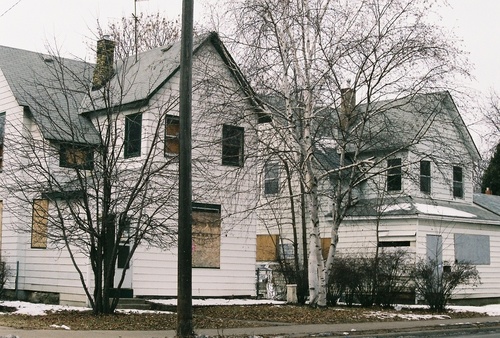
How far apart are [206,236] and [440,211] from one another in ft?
33.6

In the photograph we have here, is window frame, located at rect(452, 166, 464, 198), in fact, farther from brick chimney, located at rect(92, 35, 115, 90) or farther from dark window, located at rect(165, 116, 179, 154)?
brick chimney, located at rect(92, 35, 115, 90)

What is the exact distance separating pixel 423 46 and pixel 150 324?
1083 centimetres

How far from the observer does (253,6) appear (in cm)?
2244

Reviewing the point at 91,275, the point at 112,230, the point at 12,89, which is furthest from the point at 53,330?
the point at 12,89

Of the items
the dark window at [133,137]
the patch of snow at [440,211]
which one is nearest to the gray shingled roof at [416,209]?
the patch of snow at [440,211]

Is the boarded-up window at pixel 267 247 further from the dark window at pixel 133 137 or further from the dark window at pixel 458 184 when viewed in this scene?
the dark window at pixel 133 137

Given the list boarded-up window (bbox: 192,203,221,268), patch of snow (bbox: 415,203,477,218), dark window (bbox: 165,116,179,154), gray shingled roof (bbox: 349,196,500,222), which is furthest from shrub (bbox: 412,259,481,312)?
dark window (bbox: 165,116,179,154)

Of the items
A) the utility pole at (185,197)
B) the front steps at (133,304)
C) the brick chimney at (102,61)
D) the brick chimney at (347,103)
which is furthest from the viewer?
the brick chimney at (102,61)

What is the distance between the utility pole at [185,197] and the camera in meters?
14.1

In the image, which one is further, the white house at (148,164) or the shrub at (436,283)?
the shrub at (436,283)

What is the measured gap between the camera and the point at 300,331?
1675 centimetres

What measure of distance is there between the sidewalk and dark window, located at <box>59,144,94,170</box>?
15.6 feet

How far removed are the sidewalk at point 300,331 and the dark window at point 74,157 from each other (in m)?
4.76

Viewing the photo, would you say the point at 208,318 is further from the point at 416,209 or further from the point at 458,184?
the point at 458,184
